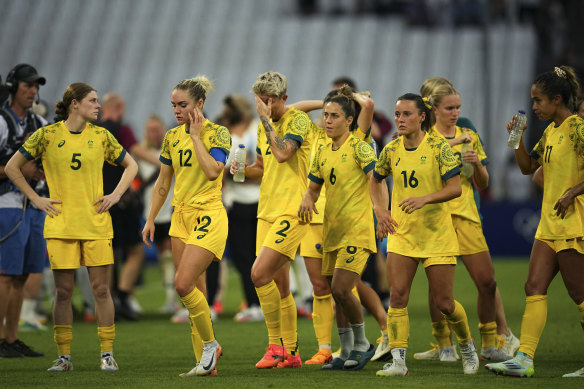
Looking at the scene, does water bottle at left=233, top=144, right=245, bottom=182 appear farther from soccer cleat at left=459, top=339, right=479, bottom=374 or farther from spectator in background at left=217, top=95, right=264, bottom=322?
Answer: spectator in background at left=217, top=95, right=264, bottom=322

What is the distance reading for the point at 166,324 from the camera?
424 inches

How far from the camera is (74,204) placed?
6.96 metres

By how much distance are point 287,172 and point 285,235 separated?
51 cm

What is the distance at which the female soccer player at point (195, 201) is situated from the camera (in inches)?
261

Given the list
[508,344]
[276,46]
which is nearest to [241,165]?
[508,344]

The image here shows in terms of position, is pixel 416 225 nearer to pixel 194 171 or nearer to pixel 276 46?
pixel 194 171

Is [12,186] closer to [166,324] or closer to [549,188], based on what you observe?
[166,324]

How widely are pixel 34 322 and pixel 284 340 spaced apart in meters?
4.06

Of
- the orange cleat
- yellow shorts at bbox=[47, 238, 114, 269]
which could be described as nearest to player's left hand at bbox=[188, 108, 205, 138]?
yellow shorts at bbox=[47, 238, 114, 269]

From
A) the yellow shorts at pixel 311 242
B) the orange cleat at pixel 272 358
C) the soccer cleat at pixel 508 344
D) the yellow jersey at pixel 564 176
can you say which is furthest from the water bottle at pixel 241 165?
the soccer cleat at pixel 508 344

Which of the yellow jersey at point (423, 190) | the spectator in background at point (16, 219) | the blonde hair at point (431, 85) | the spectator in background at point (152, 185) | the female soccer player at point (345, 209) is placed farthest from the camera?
the spectator in background at point (152, 185)

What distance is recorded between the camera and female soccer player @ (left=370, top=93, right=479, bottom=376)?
6480 mm

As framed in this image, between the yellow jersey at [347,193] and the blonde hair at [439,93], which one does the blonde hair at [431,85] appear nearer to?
the blonde hair at [439,93]

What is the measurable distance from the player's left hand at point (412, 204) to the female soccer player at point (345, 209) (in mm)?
539
